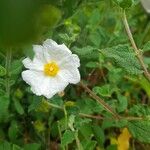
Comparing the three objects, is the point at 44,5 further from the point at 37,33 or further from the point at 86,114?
the point at 86,114

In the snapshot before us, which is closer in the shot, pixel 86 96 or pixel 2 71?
pixel 2 71

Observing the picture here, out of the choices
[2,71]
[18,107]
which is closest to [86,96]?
[18,107]

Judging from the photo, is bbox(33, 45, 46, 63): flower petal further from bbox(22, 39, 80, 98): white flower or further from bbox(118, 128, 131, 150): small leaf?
bbox(118, 128, 131, 150): small leaf

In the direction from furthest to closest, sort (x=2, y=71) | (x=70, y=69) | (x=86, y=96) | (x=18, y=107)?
(x=86, y=96), (x=18, y=107), (x=70, y=69), (x=2, y=71)

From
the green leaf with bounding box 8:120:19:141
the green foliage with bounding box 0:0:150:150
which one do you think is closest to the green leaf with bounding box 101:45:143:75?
the green foliage with bounding box 0:0:150:150

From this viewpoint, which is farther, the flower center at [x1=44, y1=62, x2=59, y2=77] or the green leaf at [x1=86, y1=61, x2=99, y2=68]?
the green leaf at [x1=86, y1=61, x2=99, y2=68]

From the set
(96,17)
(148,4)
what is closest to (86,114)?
(96,17)

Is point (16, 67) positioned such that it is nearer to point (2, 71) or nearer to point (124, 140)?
point (2, 71)

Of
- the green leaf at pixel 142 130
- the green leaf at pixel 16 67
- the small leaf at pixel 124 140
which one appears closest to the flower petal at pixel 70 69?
the green leaf at pixel 16 67

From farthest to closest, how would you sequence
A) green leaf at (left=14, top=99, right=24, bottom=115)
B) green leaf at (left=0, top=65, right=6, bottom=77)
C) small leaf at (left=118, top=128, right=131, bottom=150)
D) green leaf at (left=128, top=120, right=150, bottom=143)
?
small leaf at (left=118, top=128, right=131, bottom=150) → green leaf at (left=14, top=99, right=24, bottom=115) → green leaf at (left=128, top=120, right=150, bottom=143) → green leaf at (left=0, top=65, right=6, bottom=77)

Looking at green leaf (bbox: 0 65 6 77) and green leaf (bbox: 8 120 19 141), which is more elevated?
green leaf (bbox: 0 65 6 77)
